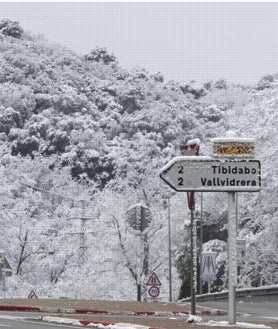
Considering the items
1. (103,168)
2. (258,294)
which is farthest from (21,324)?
(103,168)

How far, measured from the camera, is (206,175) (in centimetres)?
1927

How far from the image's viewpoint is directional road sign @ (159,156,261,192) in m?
19.2

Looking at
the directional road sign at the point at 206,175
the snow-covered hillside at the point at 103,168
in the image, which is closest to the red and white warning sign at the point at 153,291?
the snow-covered hillside at the point at 103,168

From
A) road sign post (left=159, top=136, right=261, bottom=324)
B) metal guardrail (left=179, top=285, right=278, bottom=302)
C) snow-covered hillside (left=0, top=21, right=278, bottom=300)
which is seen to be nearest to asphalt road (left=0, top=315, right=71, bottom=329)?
road sign post (left=159, top=136, right=261, bottom=324)

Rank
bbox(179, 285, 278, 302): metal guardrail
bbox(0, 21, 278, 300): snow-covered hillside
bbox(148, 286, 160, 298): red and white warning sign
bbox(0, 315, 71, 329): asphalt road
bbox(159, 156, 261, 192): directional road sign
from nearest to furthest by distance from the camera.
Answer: bbox(0, 315, 71, 329): asphalt road, bbox(159, 156, 261, 192): directional road sign, bbox(148, 286, 160, 298): red and white warning sign, bbox(179, 285, 278, 302): metal guardrail, bbox(0, 21, 278, 300): snow-covered hillside

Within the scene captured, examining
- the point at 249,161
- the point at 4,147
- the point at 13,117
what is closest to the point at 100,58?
the point at 13,117

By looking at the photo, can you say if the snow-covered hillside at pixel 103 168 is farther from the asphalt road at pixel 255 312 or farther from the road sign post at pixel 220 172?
the road sign post at pixel 220 172

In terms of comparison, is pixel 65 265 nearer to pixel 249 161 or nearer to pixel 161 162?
pixel 161 162

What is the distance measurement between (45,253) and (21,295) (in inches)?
292

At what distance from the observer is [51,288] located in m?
74.1

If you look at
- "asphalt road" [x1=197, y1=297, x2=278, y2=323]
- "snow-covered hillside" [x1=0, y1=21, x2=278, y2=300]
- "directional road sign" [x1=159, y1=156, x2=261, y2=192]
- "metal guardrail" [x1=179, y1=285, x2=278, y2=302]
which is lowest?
"asphalt road" [x1=197, y1=297, x2=278, y2=323]

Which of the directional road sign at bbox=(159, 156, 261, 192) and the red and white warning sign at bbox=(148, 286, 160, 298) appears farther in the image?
the red and white warning sign at bbox=(148, 286, 160, 298)

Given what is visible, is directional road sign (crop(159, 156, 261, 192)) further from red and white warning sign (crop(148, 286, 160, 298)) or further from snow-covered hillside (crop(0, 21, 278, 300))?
snow-covered hillside (crop(0, 21, 278, 300))

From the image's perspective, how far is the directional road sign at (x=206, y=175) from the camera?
1922cm
